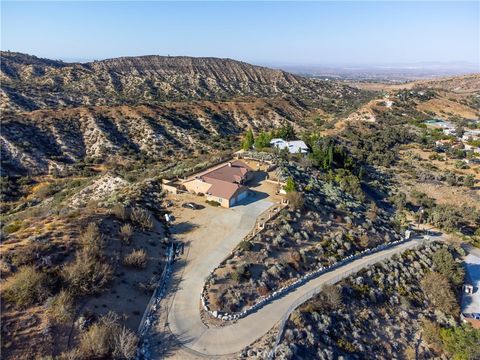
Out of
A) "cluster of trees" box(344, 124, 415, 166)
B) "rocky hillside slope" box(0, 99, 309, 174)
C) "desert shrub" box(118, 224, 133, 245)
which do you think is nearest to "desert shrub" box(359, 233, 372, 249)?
"desert shrub" box(118, 224, 133, 245)

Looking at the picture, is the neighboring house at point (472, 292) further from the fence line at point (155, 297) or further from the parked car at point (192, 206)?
the parked car at point (192, 206)

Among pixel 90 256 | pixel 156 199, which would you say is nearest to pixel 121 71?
pixel 156 199

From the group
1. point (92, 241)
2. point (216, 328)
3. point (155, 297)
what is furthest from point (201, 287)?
point (92, 241)

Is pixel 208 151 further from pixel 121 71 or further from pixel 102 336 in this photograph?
pixel 121 71

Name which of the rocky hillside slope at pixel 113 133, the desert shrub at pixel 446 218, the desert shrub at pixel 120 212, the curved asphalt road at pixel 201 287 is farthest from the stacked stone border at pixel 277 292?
the rocky hillside slope at pixel 113 133

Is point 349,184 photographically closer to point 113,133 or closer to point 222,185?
point 222,185
